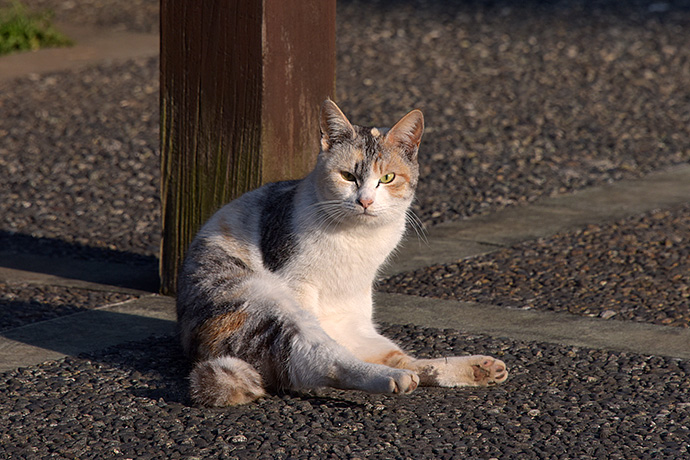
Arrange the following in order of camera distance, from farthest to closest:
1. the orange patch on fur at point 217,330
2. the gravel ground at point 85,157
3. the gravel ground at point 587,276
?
the gravel ground at point 85,157 < the gravel ground at point 587,276 < the orange patch on fur at point 217,330

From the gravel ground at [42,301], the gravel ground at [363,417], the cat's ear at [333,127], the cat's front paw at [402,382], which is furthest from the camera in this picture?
the gravel ground at [42,301]

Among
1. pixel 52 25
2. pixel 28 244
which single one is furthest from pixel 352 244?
pixel 52 25

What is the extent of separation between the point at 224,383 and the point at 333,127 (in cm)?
114

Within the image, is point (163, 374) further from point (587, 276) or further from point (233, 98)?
point (587, 276)

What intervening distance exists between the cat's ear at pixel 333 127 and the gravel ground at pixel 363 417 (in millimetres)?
1034

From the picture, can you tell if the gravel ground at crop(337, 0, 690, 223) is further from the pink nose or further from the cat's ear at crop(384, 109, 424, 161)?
the pink nose

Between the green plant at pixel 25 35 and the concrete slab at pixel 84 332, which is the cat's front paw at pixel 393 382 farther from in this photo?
the green plant at pixel 25 35

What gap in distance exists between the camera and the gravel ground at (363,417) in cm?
334

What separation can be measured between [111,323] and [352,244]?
1400 mm

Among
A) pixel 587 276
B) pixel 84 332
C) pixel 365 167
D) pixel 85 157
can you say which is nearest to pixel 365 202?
pixel 365 167

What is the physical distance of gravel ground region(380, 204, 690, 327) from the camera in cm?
489

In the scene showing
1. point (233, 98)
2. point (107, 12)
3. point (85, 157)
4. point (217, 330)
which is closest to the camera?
point (217, 330)

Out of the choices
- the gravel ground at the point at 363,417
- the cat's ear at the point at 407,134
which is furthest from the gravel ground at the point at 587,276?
the cat's ear at the point at 407,134

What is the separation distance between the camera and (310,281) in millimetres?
3939
